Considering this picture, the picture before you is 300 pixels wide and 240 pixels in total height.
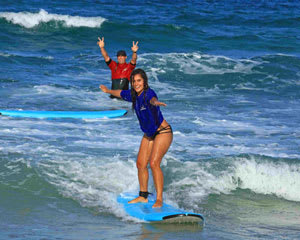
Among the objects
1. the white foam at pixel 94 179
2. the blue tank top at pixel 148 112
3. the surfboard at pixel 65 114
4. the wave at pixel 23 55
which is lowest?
the white foam at pixel 94 179

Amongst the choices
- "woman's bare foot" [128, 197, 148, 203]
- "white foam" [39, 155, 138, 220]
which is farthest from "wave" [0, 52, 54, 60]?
"woman's bare foot" [128, 197, 148, 203]

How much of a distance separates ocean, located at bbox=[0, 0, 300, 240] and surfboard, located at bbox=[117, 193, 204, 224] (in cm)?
8

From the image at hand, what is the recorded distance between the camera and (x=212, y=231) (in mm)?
5809

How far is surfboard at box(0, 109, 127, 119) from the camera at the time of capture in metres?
10.7

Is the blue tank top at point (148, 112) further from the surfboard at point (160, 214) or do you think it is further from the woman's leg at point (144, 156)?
the surfboard at point (160, 214)

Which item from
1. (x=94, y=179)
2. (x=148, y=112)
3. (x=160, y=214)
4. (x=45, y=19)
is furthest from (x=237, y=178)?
(x=45, y=19)

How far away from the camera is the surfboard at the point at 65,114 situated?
421 inches

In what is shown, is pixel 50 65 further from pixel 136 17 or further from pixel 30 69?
pixel 136 17

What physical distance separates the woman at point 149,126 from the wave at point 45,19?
18387 millimetres

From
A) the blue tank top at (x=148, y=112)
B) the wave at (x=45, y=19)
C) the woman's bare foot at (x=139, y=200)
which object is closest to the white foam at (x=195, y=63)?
the wave at (x=45, y=19)

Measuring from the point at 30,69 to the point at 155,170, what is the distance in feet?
35.7

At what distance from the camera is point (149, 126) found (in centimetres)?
596

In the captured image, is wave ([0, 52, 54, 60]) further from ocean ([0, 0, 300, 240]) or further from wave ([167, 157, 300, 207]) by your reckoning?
wave ([167, 157, 300, 207])

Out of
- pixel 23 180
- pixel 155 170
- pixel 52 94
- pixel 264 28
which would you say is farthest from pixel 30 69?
pixel 264 28
